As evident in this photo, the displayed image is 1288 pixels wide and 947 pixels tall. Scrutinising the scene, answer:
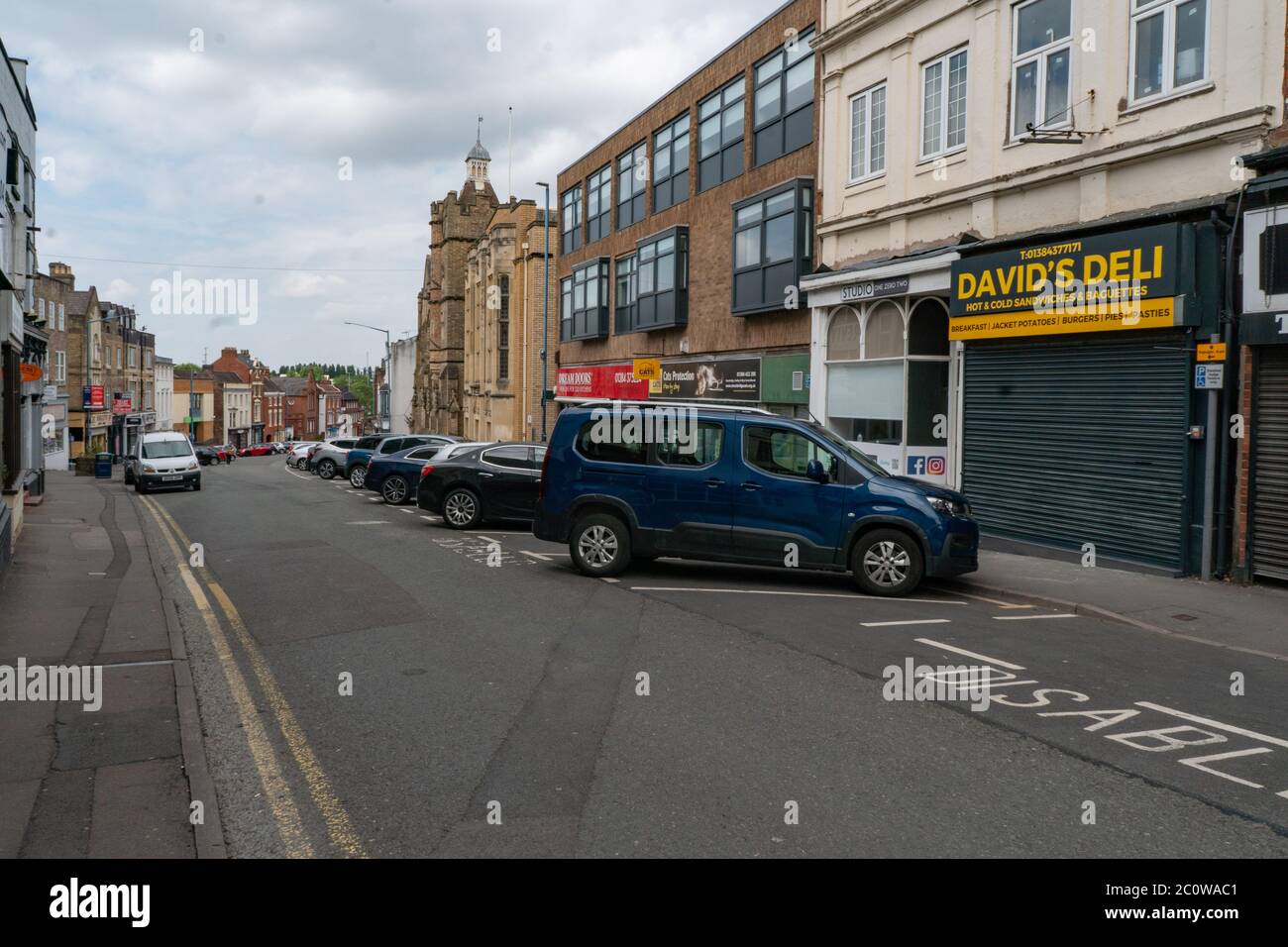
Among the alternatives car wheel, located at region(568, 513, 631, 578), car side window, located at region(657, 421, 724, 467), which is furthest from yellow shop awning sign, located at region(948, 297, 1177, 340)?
car wheel, located at region(568, 513, 631, 578)

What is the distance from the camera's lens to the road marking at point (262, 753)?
16.2 feet

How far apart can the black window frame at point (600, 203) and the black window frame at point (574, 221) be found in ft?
2.08

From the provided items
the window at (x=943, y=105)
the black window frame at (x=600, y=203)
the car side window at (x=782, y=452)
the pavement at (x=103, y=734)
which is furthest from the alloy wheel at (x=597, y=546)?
the black window frame at (x=600, y=203)

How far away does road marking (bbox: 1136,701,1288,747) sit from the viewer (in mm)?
6522

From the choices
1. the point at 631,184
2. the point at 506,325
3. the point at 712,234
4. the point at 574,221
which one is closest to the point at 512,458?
the point at 712,234

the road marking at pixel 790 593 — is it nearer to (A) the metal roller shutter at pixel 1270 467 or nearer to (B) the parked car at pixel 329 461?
(A) the metal roller shutter at pixel 1270 467

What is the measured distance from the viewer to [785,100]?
75.2 feet

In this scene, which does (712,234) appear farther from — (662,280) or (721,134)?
(662,280)

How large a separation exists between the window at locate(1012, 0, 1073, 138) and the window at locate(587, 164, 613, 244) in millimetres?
19373

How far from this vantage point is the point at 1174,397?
12.9 m

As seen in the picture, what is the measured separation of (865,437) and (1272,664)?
11090 millimetres

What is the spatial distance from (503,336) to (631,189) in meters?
26.0

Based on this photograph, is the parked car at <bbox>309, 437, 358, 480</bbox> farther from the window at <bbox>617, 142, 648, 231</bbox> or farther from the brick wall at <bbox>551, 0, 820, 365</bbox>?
the window at <bbox>617, 142, 648, 231</bbox>
